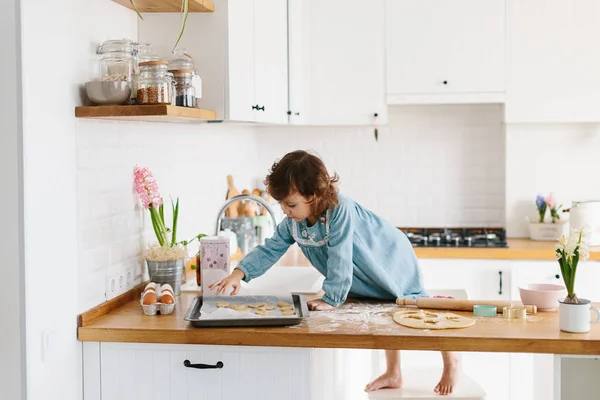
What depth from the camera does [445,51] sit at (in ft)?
14.6

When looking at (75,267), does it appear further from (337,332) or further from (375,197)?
(375,197)

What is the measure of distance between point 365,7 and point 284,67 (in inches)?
26.2

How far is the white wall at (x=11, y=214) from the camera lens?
2.19 m

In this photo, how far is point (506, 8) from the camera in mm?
4395

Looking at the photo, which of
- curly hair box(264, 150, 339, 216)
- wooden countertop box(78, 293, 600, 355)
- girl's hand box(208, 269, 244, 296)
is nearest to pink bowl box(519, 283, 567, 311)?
wooden countertop box(78, 293, 600, 355)

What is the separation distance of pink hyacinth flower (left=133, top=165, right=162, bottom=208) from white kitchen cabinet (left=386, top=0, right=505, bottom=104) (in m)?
1.89

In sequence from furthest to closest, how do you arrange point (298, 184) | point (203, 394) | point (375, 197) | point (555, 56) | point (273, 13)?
point (375, 197)
point (555, 56)
point (273, 13)
point (298, 184)
point (203, 394)

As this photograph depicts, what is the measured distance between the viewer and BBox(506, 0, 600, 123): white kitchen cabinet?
434cm

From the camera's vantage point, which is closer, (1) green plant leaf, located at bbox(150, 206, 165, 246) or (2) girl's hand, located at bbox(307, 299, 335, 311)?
(2) girl's hand, located at bbox(307, 299, 335, 311)

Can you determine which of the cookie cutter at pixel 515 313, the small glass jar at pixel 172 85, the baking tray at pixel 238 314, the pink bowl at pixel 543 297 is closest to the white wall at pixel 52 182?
the small glass jar at pixel 172 85

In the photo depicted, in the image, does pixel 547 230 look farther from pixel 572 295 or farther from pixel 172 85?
pixel 172 85

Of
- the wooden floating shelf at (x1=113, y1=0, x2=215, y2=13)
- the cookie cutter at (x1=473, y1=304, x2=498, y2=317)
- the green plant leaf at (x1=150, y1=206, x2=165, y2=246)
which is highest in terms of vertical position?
the wooden floating shelf at (x1=113, y1=0, x2=215, y2=13)

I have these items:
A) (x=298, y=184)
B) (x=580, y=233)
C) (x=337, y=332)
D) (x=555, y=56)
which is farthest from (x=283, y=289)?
(x=555, y=56)

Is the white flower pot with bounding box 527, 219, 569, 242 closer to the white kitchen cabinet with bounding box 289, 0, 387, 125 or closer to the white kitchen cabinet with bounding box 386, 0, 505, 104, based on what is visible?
the white kitchen cabinet with bounding box 386, 0, 505, 104
